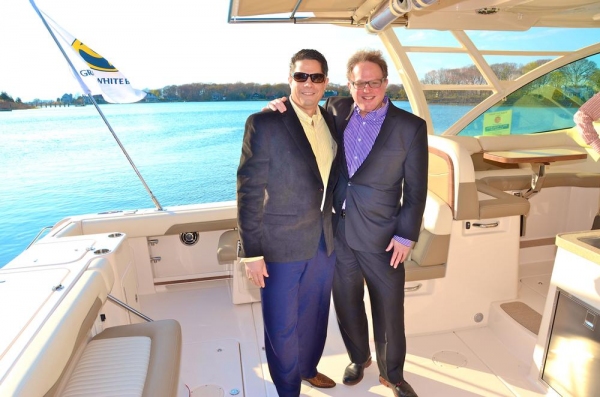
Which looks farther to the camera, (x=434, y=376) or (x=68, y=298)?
(x=434, y=376)

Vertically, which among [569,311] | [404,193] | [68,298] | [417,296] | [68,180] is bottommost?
[68,180]

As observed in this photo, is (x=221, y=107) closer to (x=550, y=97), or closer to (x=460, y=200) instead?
(x=550, y=97)

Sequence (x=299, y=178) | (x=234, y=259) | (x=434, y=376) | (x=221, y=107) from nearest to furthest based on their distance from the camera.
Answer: (x=299, y=178) → (x=434, y=376) → (x=234, y=259) → (x=221, y=107)

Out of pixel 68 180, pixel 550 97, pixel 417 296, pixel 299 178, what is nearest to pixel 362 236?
pixel 299 178

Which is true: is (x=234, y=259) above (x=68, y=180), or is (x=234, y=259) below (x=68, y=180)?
above

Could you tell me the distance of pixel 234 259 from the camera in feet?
8.80

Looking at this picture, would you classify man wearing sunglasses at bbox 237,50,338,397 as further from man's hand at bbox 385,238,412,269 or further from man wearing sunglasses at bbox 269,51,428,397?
man's hand at bbox 385,238,412,269

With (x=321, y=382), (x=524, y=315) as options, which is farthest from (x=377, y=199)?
(x=524, y=315)

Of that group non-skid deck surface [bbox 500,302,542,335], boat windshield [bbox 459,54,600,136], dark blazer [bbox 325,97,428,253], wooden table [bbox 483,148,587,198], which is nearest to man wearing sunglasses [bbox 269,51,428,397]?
dark blazer [bbox 325,97,428,253]

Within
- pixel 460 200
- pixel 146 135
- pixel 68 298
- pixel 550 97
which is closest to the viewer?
pixel 68 298

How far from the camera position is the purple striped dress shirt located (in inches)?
65.7

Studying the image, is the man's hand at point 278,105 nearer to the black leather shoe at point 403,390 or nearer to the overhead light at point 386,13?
the overhead light at point 386,13

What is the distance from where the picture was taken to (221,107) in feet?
175

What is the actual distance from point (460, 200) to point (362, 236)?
2.96 ft
